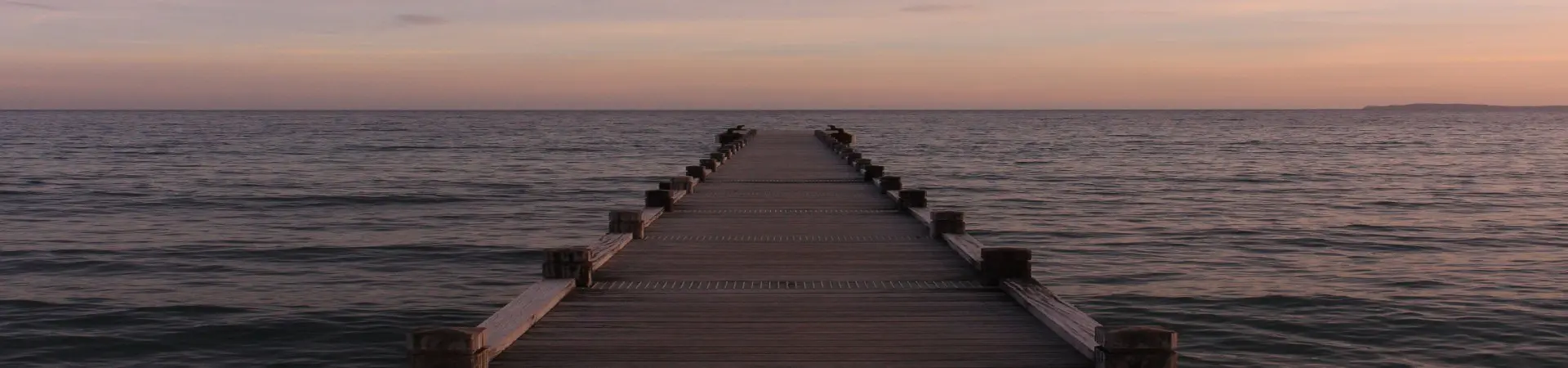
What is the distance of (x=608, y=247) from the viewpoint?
14.7 meters

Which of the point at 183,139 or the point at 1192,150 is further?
the point at 183,139

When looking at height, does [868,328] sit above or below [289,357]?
above

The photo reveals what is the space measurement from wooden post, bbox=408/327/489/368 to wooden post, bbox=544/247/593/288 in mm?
3780

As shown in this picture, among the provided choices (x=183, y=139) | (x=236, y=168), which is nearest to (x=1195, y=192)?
(x=236, y=168)

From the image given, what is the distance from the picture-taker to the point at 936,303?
11.9 metres

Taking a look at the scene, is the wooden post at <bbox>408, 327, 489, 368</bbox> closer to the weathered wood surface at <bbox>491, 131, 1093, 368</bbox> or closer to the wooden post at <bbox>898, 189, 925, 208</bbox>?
the weathered wood surface at <bbox>491, 131, 1093, 368</bbox>

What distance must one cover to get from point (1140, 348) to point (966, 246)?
6.19 metres

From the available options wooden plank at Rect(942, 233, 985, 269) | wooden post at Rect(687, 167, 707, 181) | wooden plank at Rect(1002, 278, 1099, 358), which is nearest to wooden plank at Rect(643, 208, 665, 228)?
wooden plank at Rect(942, 233, 985, 269)

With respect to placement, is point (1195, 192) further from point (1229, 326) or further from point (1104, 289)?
point (1229, 326)

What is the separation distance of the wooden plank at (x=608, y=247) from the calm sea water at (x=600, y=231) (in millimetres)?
2028

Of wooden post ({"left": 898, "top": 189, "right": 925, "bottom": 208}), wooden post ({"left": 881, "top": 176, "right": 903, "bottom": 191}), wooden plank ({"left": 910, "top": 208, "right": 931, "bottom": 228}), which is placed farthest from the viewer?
wooden post ({"left": 881, "top": 176, "right": 903, "bottom": 191})

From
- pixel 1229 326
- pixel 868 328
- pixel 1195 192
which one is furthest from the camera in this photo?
pixel 1195 192

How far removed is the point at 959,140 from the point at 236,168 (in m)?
49.9

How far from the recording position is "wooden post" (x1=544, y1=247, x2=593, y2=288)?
1252 centimetres
